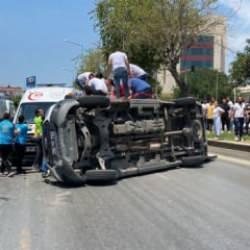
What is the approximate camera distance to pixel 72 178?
1212 cm

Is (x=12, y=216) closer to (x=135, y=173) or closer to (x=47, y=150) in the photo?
(x=47, y=150)

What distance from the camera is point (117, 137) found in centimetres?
1316

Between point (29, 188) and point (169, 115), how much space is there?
12.9 ft

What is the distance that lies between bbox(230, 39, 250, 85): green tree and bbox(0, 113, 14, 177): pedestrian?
122 ft

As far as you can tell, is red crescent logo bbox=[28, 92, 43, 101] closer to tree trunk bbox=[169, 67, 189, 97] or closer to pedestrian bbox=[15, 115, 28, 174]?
pedestrian bbox=[15, 115, 28, 174]

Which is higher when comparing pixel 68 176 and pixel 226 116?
pixel 226 116

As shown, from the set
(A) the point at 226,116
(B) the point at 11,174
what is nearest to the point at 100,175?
(B) the point at 11,174

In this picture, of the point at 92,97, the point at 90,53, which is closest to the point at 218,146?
the point at 92,97

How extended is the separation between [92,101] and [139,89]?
2.56 metres

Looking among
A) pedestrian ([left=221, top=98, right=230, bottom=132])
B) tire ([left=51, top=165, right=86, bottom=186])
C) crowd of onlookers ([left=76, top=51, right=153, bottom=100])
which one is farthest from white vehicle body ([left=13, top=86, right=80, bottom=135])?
pedestrian ([left=221, top=98, right=230, bottom=132])

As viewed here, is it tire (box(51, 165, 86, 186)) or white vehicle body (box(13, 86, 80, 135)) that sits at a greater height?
white vehicle body (box(13, 86, 80, 135))

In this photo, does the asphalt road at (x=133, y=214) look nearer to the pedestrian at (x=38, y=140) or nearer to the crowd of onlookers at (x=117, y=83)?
the crowd of onlookers at (x=117, y=83)

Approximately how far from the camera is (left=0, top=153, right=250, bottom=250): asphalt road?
7492 mm

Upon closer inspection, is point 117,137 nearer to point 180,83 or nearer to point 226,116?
point 226,116
